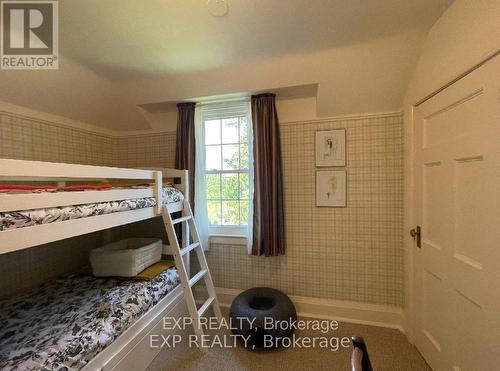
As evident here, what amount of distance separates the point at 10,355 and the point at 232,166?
205 centimetres

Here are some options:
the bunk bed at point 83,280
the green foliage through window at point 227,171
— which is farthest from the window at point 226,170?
the bunk bed at point 83,280

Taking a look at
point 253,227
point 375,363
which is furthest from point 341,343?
point 253,227

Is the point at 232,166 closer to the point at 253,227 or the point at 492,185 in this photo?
the point at 253,227

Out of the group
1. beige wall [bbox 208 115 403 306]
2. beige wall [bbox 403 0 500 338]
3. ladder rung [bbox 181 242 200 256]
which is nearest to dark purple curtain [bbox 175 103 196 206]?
ladder rung [bbox 181 242 200 256]

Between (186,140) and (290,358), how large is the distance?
7.31ft

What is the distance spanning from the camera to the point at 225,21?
152cm

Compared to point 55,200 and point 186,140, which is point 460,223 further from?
point 186,140

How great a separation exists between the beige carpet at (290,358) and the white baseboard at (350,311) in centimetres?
21

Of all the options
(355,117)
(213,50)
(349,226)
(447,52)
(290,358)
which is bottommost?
(290,358)

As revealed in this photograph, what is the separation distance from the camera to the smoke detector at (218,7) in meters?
1.37

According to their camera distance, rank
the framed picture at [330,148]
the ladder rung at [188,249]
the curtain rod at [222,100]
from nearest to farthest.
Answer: the ladder rung at [188,249] < the framed picture at [330,148] < the curtain rod at [222,100]

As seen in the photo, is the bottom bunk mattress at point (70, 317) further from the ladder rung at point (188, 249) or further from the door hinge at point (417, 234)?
the door hinge at point (417, 234)

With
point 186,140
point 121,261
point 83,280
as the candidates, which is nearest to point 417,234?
point 186,140

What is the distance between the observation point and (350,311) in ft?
7.18
